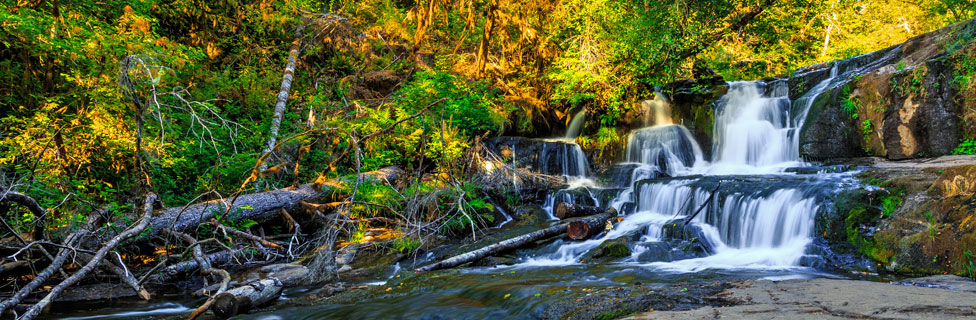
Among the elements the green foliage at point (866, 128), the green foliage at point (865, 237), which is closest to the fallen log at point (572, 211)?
the green foliage at point (865, 237)

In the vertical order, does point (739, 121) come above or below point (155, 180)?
above

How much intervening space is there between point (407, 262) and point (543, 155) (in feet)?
24.4

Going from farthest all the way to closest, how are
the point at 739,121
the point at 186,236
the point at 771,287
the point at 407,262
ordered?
1. the point at 739,121
2. the point at 407,262
3. the point at 186,236
4. the point at 771,287

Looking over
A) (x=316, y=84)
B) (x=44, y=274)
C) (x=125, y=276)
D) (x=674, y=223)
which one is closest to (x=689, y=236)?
(x=674, y=223)

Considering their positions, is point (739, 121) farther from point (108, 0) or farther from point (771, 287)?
point (108, 0)

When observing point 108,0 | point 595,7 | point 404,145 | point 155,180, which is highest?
point 595,7

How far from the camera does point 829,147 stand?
35.6 ft

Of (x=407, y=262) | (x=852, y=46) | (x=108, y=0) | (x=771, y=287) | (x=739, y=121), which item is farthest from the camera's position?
(x=852, y=46)

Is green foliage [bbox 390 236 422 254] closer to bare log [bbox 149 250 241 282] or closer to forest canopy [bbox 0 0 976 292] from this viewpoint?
forest canopy [bbox 0 0 976 292]

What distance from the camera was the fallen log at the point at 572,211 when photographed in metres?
9.91

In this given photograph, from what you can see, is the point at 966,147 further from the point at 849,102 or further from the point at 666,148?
the point at 666,148

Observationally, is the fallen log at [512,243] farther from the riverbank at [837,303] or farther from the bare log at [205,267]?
the riverbank at [837,303]

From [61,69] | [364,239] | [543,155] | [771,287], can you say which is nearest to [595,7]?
[543,155]

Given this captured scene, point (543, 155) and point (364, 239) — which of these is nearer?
point (364, 239)
